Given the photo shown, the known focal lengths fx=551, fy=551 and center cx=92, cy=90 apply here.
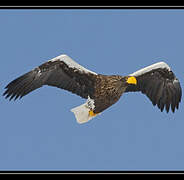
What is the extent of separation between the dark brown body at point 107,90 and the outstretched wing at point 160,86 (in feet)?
2.23

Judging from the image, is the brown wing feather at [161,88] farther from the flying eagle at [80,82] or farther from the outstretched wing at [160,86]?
the flying eagle at [80,82]

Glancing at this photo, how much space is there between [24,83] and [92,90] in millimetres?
1317

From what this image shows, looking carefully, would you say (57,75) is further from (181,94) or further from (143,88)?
(181,94)

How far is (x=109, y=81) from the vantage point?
10.5 metres

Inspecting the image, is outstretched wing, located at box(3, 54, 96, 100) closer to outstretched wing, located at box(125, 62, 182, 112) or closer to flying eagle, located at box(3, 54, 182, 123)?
flying eagle, located at box(3, 54, 182, 123)

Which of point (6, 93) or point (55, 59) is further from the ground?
point (55, 59)

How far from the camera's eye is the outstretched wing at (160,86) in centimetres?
1118

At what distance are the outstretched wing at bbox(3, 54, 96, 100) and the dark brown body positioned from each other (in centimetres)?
19

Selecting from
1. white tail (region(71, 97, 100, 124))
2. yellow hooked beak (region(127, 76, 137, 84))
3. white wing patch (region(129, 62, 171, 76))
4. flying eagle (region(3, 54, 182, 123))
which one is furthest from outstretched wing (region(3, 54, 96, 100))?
white wing patch (region(129, 62, 171, 76))

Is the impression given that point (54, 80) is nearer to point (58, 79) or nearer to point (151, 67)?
point (58, 79)

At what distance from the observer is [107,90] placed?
34.4ft

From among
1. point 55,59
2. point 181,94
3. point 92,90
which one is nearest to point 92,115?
point 92,90

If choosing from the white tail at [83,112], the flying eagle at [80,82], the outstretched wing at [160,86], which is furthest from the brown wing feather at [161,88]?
the white tail at [83,112]
